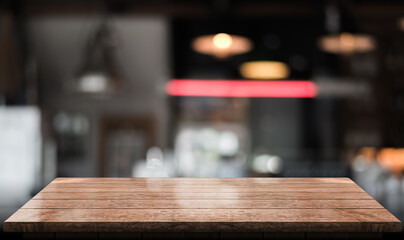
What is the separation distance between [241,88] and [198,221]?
5.03 metres

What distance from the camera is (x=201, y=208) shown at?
4.66 ft

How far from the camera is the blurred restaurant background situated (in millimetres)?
6023

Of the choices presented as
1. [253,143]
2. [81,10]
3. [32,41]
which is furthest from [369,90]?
[32,41]

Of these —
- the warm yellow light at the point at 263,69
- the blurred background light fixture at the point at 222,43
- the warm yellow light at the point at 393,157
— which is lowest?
the warm yellow light at the point at 393,157

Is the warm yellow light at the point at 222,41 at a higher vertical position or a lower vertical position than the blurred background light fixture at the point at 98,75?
higher

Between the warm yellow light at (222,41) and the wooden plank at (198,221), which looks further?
the warm yellow light at (222,41)

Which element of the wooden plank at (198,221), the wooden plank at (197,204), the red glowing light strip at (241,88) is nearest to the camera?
the wooden plank at (198,221)

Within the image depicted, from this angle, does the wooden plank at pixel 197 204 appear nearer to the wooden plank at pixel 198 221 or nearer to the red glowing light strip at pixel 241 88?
the wooden plank at pixel 198 221

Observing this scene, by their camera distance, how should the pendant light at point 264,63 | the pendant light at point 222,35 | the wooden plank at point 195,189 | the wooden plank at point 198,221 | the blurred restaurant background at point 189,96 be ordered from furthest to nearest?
1. the blurred restaurant background at point 189,96
2. the pendant light at point 264,63
3. the pendant light at point 222,35
4. the wooden plank at point 195,189
5. the wooden plank at point 198,221

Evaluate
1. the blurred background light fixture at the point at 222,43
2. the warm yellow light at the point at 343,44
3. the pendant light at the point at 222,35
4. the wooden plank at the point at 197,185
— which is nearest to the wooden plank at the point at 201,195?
the wooden plank at the point at 197,185

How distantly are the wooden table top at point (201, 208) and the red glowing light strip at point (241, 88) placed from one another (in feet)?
14.8

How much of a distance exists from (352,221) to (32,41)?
612 centimetres

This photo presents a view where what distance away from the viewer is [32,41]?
657cm

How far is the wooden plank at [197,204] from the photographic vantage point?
1448 mm
